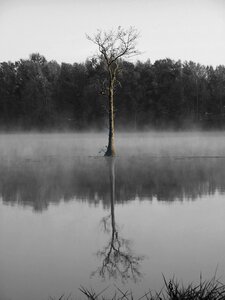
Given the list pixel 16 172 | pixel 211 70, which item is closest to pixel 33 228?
pixel 16 172

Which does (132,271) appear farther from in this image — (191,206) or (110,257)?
(191,206)

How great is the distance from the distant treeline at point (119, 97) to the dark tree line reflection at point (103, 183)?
246ft

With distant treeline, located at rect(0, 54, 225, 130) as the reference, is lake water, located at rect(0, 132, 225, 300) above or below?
below

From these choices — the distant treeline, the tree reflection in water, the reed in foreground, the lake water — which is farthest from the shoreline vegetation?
the distant treeline

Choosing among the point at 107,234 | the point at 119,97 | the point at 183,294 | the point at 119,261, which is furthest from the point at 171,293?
the point at 119,97

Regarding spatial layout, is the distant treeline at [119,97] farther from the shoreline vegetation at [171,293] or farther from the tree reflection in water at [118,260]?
the shoreline vegetation at [171,293]

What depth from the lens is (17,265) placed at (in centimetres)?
898

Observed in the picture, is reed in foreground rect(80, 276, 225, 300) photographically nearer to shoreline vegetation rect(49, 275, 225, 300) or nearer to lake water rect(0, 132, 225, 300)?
shoreline vegetation rect(49, 275, 225, 300)

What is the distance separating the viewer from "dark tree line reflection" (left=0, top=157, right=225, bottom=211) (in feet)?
56.9

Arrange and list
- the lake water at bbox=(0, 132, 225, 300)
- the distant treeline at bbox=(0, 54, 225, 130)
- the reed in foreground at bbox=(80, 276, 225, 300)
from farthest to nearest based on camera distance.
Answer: the distant treeline at bbox=(0, 54, 225, 130) → the lake water at bbox=(0, 132, 225, 300) → the reed in foreground at bbox=(80, 276, 225, 300)

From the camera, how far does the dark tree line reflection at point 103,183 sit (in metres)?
17.3

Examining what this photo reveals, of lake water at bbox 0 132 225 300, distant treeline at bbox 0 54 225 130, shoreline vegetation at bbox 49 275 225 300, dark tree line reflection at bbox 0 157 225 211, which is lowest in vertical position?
dark tree line reflection at bbox 0 157 225 211

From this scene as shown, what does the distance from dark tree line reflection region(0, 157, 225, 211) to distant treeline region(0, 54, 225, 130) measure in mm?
75013

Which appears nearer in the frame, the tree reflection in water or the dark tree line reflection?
the tree reflection in water
